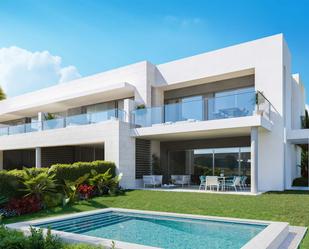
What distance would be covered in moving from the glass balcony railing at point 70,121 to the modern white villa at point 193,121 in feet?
0.22

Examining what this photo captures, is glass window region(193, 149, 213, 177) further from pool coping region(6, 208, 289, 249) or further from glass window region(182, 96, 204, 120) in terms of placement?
pool coping region(6, 208, 289, 249)

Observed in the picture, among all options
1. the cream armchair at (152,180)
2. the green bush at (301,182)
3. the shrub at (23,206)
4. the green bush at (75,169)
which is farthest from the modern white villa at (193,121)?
the shrub at (23,206)

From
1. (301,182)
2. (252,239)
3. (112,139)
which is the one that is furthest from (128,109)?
(252,239)

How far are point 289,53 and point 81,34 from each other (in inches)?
507

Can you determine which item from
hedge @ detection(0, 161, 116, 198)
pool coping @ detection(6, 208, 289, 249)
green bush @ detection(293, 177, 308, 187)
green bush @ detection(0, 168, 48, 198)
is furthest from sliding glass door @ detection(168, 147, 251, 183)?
green bush @ detection(0, 168, 48, 198)

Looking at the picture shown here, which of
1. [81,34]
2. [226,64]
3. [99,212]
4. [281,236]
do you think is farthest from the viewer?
[226,64]

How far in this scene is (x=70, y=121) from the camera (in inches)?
863

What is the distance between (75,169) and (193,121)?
7.10 meters

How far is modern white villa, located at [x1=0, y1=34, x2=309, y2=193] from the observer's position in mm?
17250

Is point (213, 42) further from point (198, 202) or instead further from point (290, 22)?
point (198, 202)

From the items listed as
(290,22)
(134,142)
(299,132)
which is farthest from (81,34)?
(299,132)

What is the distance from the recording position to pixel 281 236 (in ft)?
25.5

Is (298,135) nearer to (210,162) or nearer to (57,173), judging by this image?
(210,162)

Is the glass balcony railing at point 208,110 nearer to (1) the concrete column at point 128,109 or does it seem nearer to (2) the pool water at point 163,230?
(1) the concrete column at point 128,109
